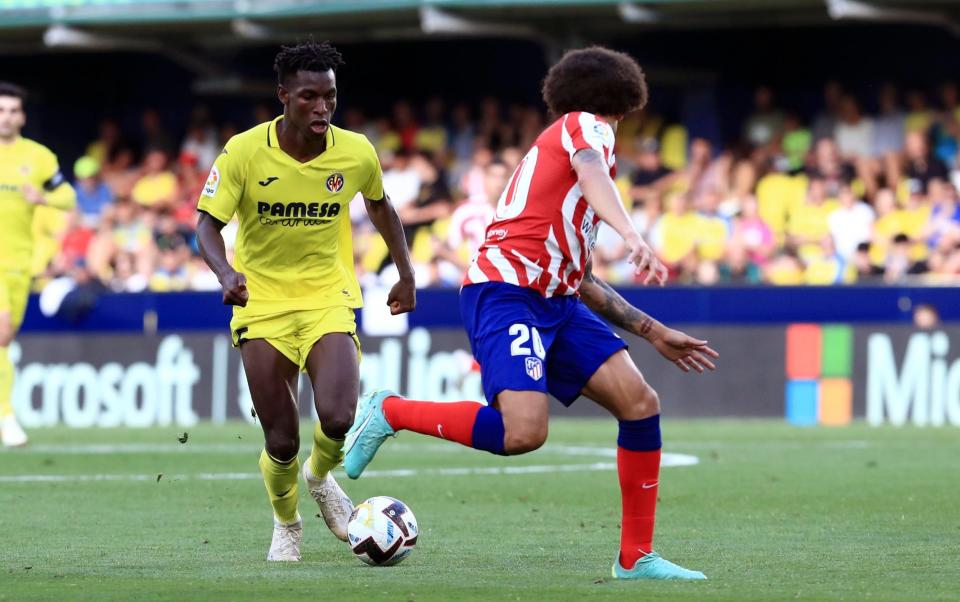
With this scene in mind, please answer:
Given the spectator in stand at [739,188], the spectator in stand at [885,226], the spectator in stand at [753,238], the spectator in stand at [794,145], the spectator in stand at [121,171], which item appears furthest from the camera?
the spectator in stand at [121,171]

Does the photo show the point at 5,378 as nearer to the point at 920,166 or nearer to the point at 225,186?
the point at 225,186

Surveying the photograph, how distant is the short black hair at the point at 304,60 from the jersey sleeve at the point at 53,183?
23.0 ft

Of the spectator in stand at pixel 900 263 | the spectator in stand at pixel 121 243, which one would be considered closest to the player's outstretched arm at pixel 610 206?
the spectator in stand at pixel 900 263

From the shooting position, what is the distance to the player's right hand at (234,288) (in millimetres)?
7129

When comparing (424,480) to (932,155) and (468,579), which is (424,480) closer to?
(468,579)

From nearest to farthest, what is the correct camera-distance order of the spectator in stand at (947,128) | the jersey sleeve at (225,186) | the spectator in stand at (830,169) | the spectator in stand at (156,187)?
the jersey sleeve at (225,186), the spectator in stand at (830,169), the spectator in stand at (947,128), the spectator in stand at (156,187)

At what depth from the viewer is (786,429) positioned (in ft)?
56.4

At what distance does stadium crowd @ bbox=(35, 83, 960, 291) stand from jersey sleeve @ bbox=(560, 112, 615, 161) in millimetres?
12285

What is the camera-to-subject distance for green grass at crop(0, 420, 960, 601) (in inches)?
256

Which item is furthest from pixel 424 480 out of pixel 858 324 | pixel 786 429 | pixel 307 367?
pixel 858 324

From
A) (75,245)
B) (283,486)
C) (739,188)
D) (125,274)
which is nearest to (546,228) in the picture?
(283,486)

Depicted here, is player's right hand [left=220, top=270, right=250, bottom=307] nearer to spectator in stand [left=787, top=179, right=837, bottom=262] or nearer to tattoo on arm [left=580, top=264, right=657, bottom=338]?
tattoo on arm [left=580, top=264, right=657, bottom=338]

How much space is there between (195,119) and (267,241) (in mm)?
19970

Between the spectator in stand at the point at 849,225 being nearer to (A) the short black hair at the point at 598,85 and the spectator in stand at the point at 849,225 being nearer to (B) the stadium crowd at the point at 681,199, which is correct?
(B) the stadium crowd at the point at 681,199
